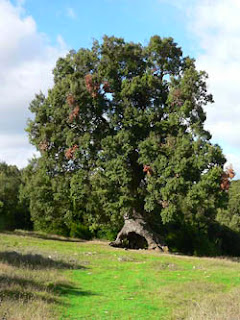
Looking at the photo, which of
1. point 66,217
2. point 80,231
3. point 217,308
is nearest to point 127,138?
point 66,217

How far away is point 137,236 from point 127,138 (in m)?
7.88

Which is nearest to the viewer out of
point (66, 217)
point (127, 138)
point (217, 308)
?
point (217, 308)

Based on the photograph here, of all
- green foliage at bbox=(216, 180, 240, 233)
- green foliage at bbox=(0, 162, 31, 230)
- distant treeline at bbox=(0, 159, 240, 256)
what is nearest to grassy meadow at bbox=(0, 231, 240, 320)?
distant treeline at bbox=(0, 159, 240, 256)

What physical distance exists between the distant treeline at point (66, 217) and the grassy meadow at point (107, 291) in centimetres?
1087

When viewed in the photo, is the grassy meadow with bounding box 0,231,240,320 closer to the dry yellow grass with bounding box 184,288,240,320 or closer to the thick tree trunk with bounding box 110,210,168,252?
the dry yellow grass with bounding box 184,288,240,320

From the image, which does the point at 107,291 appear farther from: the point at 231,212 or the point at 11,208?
the point at 231,212

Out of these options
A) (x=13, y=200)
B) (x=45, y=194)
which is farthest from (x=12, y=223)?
(x=45, y=194)

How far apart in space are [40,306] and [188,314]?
10.8 ft

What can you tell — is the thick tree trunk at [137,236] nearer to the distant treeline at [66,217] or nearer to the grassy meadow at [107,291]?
the distant treeline at [66,217]

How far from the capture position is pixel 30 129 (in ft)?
94.6

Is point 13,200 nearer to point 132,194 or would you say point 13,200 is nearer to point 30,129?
point 30,129

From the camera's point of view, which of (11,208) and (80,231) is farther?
(11,208)

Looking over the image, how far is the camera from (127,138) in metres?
24.8

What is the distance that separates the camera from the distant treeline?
Result: 27141mm
